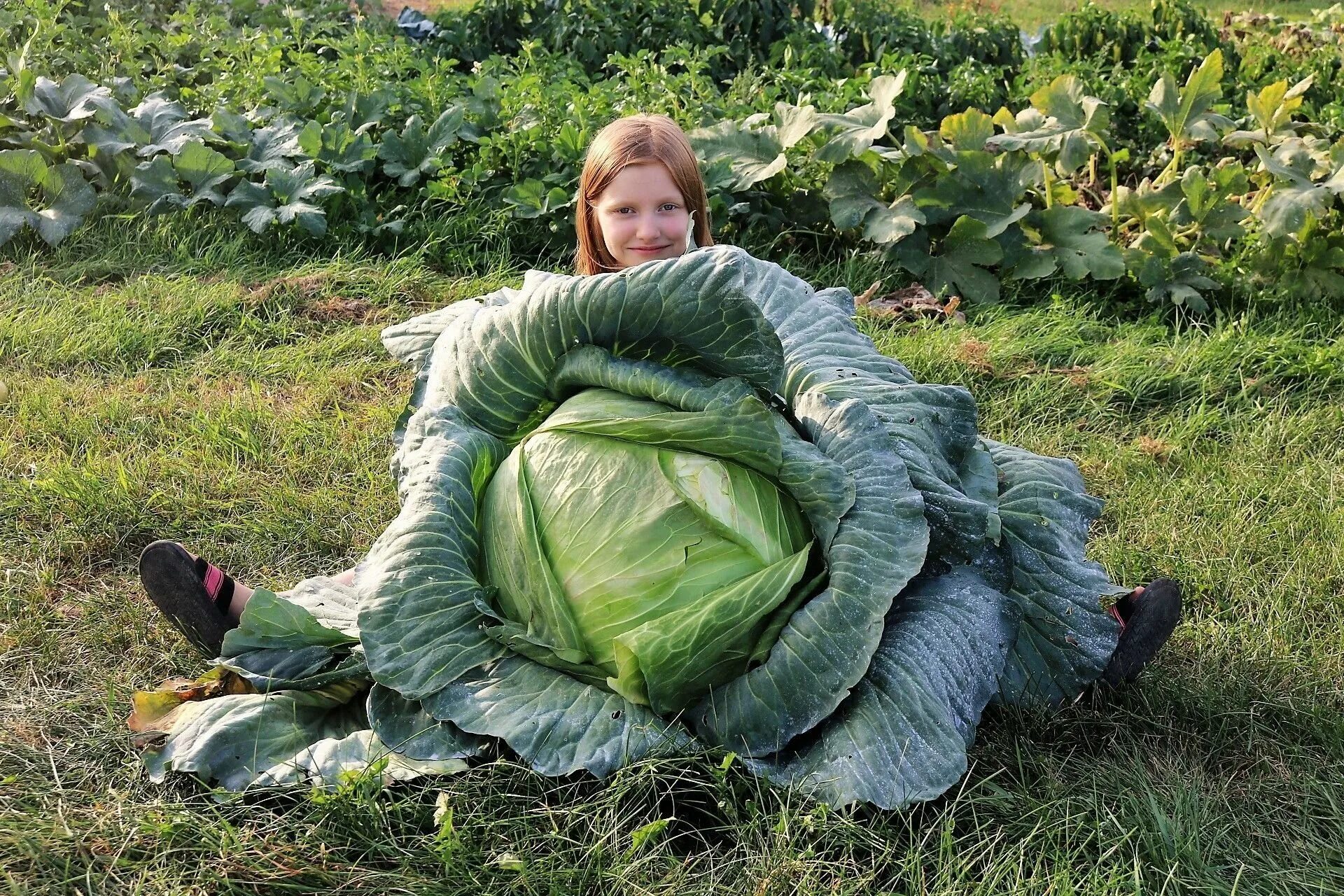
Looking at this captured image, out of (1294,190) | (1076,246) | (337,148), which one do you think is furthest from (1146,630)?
(337,148)

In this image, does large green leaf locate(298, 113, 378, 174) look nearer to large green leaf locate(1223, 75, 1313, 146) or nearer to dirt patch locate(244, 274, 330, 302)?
dirt patch locate(244, 274, 330, 302)

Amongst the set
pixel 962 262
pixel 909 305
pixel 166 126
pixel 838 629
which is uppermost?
pixel 166 126

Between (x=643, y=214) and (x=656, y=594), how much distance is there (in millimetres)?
1504

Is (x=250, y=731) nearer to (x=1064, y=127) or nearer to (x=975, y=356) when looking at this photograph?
(x=975, y=356)

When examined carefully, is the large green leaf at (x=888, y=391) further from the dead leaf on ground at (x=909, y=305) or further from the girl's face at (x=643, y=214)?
the dead leaf on ground at (x=909, y=305)

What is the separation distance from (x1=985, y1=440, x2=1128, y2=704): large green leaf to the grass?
9cm

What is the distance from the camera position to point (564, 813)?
236 centimetres

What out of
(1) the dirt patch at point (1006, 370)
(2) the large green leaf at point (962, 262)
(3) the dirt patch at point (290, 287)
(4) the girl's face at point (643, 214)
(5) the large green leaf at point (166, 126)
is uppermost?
(4) the girl's face at point (643, 214)

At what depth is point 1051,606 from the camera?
2.78 meters

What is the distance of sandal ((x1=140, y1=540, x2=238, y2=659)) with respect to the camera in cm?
287

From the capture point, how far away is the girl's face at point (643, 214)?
355 centimetres

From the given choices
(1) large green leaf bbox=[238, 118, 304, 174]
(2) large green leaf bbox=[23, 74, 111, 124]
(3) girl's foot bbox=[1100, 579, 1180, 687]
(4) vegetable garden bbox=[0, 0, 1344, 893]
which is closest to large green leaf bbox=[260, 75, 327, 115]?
(4) vegetable garden bbox=[0, 0, 1344, 893]

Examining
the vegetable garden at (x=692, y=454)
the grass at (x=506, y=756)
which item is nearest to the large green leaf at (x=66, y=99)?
the vegetable garden at (x=692, y=454)

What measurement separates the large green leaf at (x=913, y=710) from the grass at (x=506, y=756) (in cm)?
9
